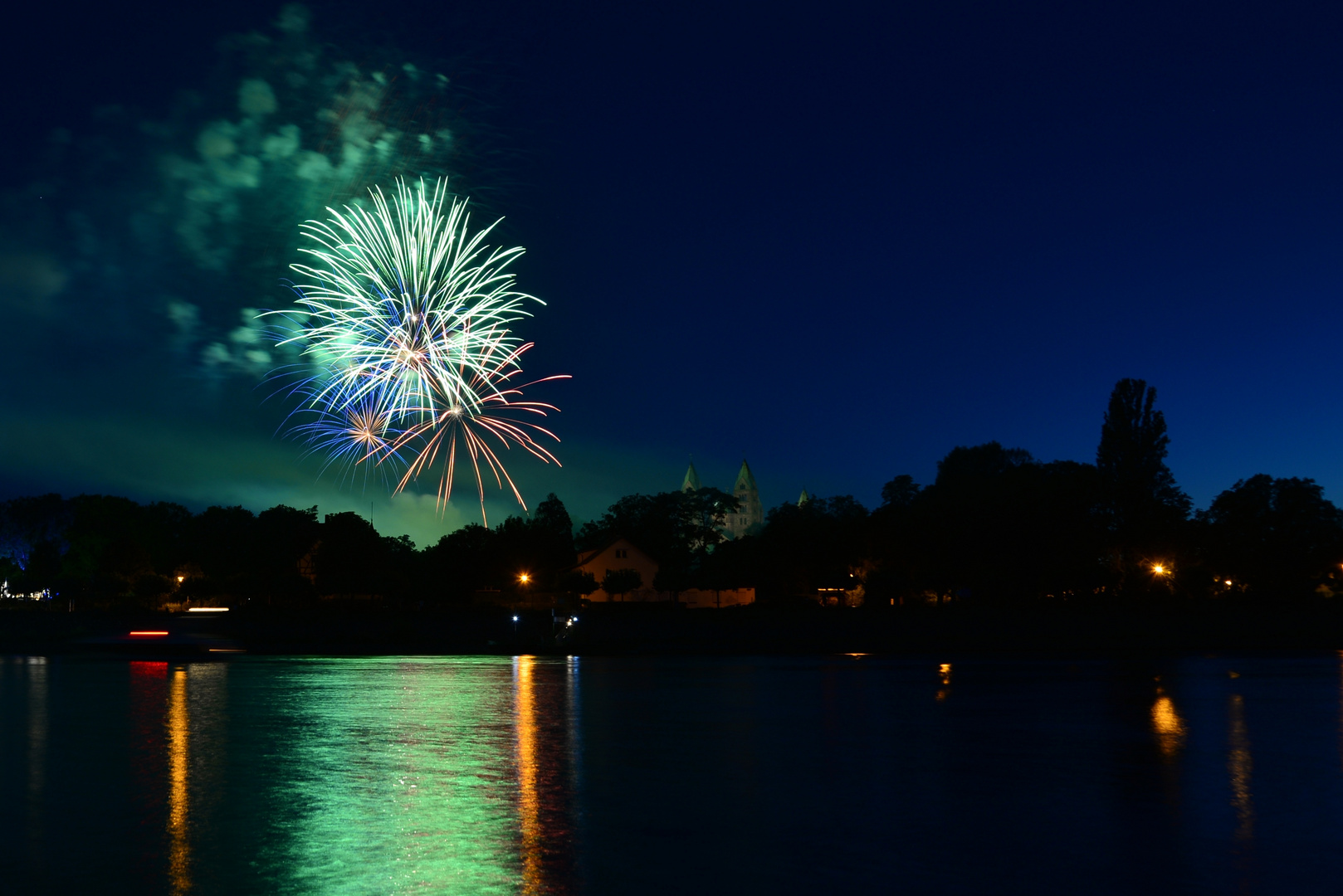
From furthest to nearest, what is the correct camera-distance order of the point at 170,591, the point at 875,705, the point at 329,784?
the point at 170,591 → the point at 875,705 → the point at 329,784

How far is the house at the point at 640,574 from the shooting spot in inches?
3703

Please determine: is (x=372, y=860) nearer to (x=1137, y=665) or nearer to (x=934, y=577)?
(x=1137, y=665)

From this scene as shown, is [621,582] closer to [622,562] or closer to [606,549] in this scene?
[622,562]

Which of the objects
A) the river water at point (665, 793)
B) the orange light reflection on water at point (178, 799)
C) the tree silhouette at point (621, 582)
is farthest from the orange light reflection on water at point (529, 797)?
the tree silhouette at point (621, 582)

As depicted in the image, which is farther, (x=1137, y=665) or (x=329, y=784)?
(x=1137, y=665)

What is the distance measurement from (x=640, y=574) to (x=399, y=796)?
86.8 meters

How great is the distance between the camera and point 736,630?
1918 inches

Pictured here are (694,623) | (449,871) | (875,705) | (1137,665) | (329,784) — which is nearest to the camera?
(449,871)

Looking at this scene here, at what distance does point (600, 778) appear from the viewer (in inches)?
445

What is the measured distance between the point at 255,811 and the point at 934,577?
62.3m

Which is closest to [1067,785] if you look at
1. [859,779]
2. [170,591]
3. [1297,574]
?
[859,779]

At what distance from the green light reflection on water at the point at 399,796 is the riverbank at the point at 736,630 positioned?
74.9ft

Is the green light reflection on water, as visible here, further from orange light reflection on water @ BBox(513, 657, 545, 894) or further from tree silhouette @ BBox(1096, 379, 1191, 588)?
tree silhouette @ BBox(1096, 379, 1191, 588)

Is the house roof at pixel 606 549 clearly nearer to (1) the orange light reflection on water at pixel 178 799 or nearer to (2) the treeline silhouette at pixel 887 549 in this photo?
(2) the treeline silhouette at pixel 887 549
